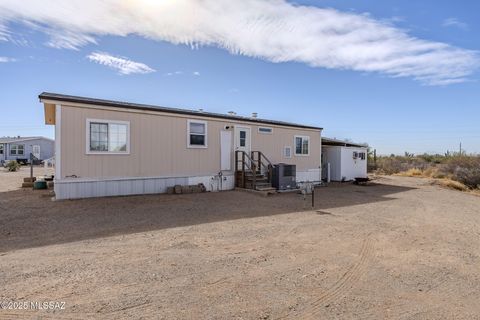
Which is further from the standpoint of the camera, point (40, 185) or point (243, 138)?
point (243, 138)

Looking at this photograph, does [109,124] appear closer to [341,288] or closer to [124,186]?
[124,186]

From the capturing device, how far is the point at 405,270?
4.64 m

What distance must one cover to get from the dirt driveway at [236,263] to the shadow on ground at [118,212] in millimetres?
54

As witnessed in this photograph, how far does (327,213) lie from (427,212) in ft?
11.1

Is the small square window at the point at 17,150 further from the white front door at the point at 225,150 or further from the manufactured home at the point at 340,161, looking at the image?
the manufactured home at the point at 340,161

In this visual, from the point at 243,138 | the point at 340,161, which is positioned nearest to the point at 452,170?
the point at 340,161

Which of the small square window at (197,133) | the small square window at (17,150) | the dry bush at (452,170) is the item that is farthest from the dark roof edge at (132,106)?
the small square window at (17,150)

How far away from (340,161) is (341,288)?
16574mm

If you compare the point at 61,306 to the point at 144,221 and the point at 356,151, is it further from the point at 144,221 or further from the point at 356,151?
the point at 356,151

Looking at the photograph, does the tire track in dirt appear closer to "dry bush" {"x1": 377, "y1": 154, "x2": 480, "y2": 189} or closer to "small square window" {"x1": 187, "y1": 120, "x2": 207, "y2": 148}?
"small square window" {"x1": 187, "y1": 120, "x2": 207, "y2": 148}

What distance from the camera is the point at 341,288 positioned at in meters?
3.95

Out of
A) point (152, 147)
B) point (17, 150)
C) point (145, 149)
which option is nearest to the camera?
point (145, 149)

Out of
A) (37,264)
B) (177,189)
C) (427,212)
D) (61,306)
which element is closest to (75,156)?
(177,189)

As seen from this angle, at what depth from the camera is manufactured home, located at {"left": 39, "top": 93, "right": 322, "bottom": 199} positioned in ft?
33.6
